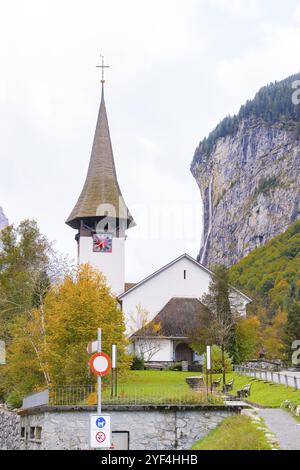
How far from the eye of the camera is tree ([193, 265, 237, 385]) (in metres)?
44.6

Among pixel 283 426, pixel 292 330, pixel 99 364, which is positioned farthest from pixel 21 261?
pixel 99 364

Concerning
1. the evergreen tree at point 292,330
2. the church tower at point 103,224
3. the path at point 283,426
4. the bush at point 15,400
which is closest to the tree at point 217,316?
the church tower at point 103,224

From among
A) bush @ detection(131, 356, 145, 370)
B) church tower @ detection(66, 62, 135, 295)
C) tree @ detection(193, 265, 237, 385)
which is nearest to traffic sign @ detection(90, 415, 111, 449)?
tree @ detection(193, 265, 237, 385)

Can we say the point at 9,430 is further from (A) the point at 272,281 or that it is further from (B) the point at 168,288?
(A) the point at 272,281

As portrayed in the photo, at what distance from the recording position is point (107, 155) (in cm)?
6012

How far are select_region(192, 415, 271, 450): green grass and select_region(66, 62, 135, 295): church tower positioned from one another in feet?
115

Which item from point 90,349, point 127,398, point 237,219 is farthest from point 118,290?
point 237,219

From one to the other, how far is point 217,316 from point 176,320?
6.98 m

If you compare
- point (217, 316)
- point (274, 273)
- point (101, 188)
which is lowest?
point (217, 316)

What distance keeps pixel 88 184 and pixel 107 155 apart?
3.05 metres

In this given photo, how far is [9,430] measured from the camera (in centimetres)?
2969

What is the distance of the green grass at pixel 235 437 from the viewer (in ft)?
54.3

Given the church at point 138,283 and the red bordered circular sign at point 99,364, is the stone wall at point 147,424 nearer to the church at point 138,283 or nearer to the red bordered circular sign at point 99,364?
the red bordered circular sign at point 99,364
